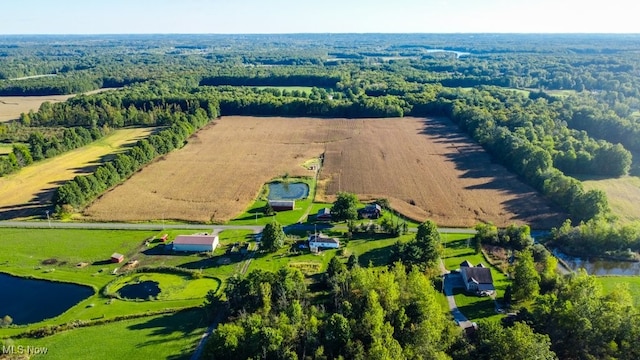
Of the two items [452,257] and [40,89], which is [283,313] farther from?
[40,89]

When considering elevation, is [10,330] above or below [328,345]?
below

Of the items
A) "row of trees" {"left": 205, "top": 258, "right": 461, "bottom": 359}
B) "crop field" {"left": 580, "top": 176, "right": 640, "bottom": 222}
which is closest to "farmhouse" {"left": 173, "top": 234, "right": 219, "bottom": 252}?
"row of trees" {"left": 205, "top": 258, "right": 461, "bottom": 359}

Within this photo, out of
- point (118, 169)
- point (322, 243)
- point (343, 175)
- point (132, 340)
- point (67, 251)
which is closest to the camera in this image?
point (132, 340)

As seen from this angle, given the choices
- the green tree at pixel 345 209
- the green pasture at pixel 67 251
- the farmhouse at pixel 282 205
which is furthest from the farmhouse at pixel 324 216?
the green pasture at pixel 67 251

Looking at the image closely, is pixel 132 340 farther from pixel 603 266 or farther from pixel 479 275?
pixel 603 266

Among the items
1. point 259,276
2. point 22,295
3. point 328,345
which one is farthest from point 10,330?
point 328,345

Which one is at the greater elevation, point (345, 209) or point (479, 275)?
point (345, 209)

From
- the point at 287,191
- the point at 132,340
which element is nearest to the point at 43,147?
the point at 287,191

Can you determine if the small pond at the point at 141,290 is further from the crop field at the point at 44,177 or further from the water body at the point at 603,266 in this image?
the water body at the point at 603,266
